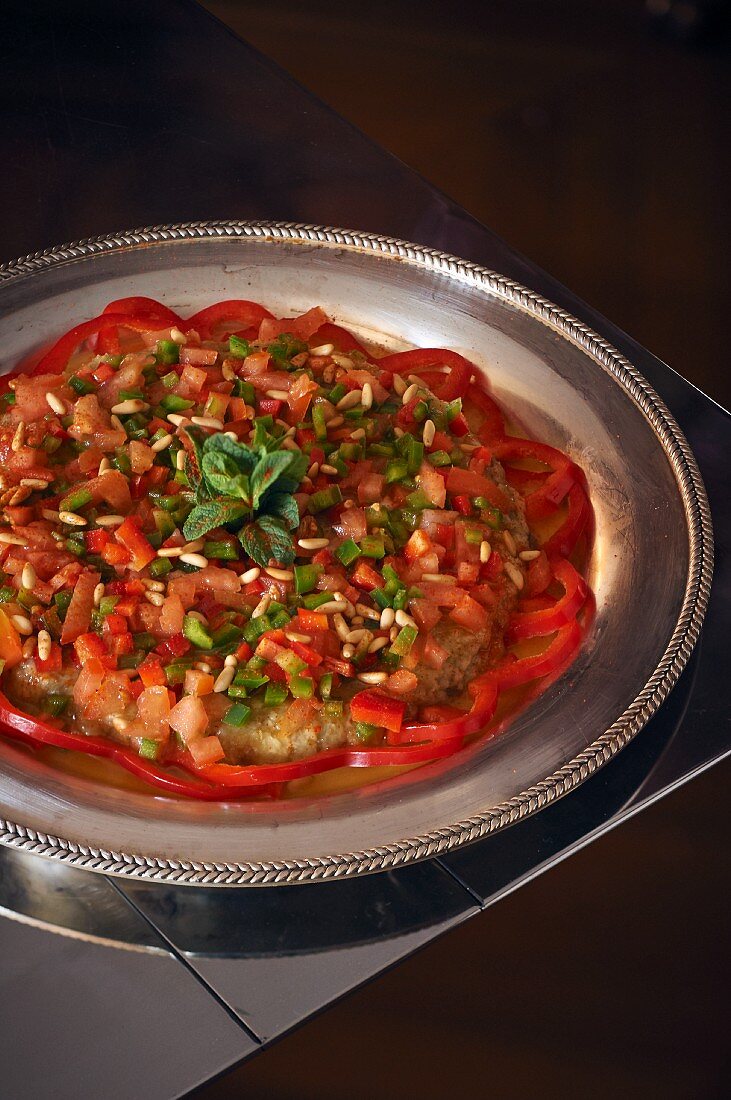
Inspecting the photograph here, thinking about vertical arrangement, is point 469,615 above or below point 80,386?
above

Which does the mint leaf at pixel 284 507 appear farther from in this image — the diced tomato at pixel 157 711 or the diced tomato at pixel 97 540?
the diced tomato at pixel 157 711

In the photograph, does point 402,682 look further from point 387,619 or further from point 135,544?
point 135,544

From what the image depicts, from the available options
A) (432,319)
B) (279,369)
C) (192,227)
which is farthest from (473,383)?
(192,227)

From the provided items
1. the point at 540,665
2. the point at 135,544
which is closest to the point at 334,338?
the point at 135,544

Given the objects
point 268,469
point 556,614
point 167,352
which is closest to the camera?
point 268,469

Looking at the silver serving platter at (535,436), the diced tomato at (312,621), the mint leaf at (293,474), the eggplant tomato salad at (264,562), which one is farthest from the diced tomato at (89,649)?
the mint leaf at (293,474)

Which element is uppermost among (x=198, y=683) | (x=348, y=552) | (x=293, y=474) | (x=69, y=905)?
(x=293, y=474)

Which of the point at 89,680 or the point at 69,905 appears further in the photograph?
the point at 89,680
